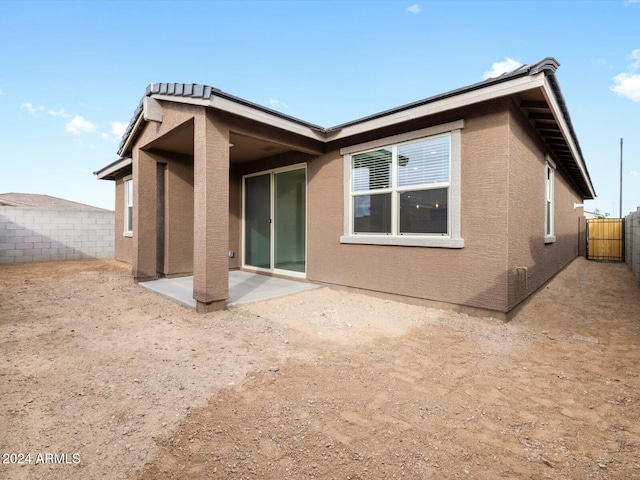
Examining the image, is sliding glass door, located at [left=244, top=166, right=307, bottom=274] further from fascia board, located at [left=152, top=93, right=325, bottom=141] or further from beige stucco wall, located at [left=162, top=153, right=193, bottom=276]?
beige stucco wall, located at [left=162, top=153, right=193, bottom=276]

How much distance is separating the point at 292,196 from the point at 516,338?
4.84m

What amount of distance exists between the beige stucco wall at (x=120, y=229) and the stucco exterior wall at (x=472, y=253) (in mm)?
8599

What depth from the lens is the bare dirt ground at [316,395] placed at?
156 centimetres

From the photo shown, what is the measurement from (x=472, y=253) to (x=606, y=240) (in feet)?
40.8

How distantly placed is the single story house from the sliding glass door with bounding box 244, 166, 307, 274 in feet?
0.12

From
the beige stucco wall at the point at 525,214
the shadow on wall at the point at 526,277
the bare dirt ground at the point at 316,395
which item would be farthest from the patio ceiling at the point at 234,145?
the shadow on wall at the point at 526,277

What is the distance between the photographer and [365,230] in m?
5.46

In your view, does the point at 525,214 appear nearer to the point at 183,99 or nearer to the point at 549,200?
the point at 549,200

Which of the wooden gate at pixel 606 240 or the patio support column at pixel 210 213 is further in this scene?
the wooden gate at pixel 606 240

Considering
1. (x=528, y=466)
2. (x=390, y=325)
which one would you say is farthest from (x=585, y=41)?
(x=528, y=466)

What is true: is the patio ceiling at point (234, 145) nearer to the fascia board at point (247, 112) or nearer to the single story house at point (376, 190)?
the single story house at point (376, 190)

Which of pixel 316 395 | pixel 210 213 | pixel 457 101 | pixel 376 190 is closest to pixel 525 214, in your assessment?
pixel 457 101

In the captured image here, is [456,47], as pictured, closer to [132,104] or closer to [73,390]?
[132,104]

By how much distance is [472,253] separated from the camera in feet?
13.9
